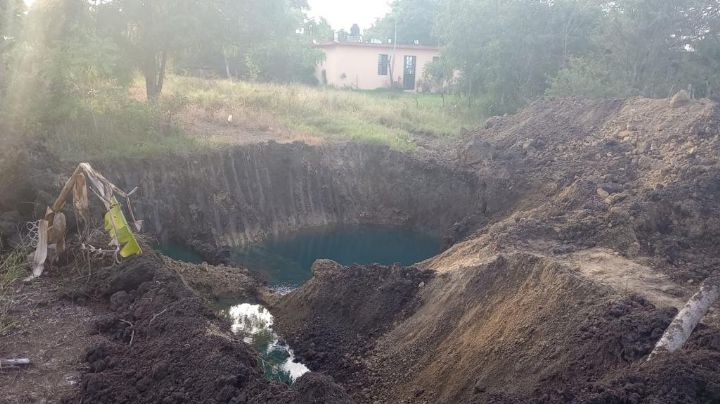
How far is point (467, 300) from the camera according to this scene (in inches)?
445

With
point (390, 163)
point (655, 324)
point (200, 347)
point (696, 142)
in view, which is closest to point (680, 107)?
point (696, 142)

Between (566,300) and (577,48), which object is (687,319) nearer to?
(566,300)

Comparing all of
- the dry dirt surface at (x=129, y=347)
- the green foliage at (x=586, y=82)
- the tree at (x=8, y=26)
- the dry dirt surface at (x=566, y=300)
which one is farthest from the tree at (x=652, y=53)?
the dry dirt surface at (x=129, y=347)

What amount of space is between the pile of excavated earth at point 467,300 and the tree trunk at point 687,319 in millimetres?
207

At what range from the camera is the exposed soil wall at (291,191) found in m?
18.6

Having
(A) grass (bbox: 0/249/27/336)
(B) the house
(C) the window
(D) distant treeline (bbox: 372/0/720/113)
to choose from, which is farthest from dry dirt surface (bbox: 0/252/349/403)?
(C) the window

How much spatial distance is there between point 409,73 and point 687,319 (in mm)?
36896

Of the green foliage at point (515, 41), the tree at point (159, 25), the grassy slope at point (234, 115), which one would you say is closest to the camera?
the grassy slope at point (234, 115)

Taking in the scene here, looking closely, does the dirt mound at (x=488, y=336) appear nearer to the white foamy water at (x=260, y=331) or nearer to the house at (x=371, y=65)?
the white foamy water at (x=260, y=331)

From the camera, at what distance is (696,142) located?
16.3m

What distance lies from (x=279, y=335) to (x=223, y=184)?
854 centimetres

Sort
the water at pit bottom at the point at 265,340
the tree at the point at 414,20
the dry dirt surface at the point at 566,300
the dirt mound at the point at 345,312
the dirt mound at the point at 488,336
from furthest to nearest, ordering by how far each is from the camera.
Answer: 1. the tree at the point at 414,20
2. the dirt mound at the point at 345,312
3. the water at pit bottom at the point at 265,340
4. the dirt mound at the point at 488,336
5. the dry dirt surface at the point at 566,300

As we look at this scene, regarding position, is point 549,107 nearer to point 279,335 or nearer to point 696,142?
point 696,142

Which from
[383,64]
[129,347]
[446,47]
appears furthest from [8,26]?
[383,64]
